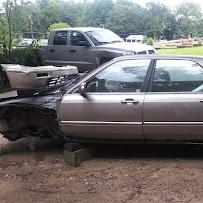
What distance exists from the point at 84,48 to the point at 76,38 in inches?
30.2

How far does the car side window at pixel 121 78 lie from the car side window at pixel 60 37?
35.0 feet

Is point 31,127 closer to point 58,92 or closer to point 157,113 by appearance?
point 58,92

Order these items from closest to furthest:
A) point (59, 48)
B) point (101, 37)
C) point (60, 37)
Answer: point (101, 37), point (59, 48), point (60, 37)

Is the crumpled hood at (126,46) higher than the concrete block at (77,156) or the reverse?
higher

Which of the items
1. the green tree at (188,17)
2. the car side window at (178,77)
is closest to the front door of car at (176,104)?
the car side window at (178,77)

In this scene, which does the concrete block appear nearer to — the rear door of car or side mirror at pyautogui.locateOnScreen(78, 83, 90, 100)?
side mirror at pyautogui.locateOnScreen(78, 83, 90, 100)

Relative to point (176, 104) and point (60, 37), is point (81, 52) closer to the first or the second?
point (60, 37)

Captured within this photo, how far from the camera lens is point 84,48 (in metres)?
16.1

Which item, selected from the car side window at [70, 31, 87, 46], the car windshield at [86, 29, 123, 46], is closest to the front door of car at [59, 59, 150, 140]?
the car windshield at [86, 29, 123, 46]

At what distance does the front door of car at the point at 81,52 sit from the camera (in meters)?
15.8

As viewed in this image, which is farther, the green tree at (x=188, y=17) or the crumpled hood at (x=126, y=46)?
the green tree at (x=188, y=17)

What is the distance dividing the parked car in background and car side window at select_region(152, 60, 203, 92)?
854 centimetres

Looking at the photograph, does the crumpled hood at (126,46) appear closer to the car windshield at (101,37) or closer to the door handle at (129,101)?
the car windshield at (101,37)

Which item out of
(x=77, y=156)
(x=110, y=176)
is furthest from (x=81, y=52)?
(x=110, y=176)
